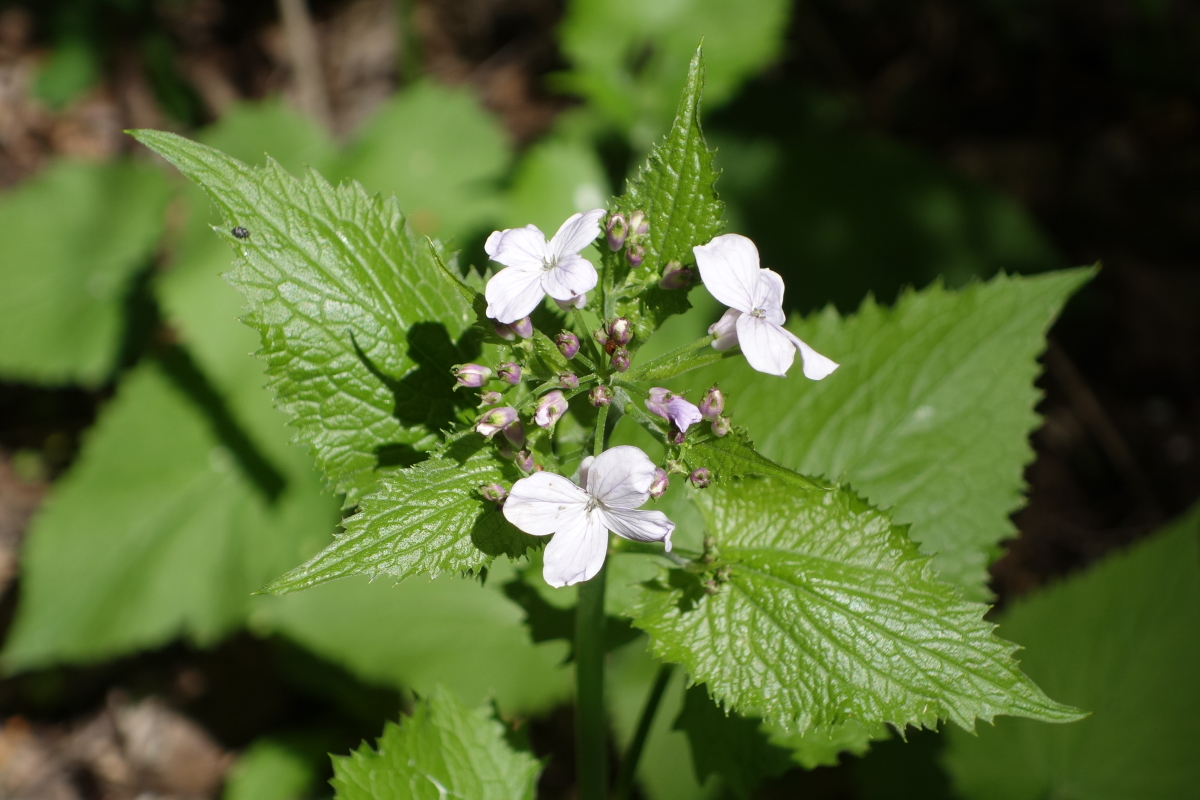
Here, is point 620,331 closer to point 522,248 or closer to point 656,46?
point 522,248

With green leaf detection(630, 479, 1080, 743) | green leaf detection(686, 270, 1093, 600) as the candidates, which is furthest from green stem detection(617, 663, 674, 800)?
green leaf detection(686, 270, 1093, 600)

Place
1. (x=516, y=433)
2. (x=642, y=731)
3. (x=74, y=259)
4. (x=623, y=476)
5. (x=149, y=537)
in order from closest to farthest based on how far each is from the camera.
A: (x=623, y=476)
(x=516, y=433)
(x=642, y=731)
(x=149, y=537)
(x=74, y=259)

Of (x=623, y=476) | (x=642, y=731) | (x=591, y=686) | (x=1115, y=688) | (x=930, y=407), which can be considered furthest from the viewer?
(x=1115, y=688)

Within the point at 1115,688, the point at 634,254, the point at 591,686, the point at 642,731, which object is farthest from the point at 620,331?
the point at 1115,688

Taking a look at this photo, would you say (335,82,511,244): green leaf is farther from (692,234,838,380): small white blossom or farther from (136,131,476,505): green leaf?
(692,234,838,380): small white blossom

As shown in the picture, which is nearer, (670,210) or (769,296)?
(769,296)

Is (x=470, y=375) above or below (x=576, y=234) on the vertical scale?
below

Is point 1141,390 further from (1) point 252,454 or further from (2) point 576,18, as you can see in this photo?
(1) point 252,454

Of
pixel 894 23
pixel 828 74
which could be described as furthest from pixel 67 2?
pixel 894 23
